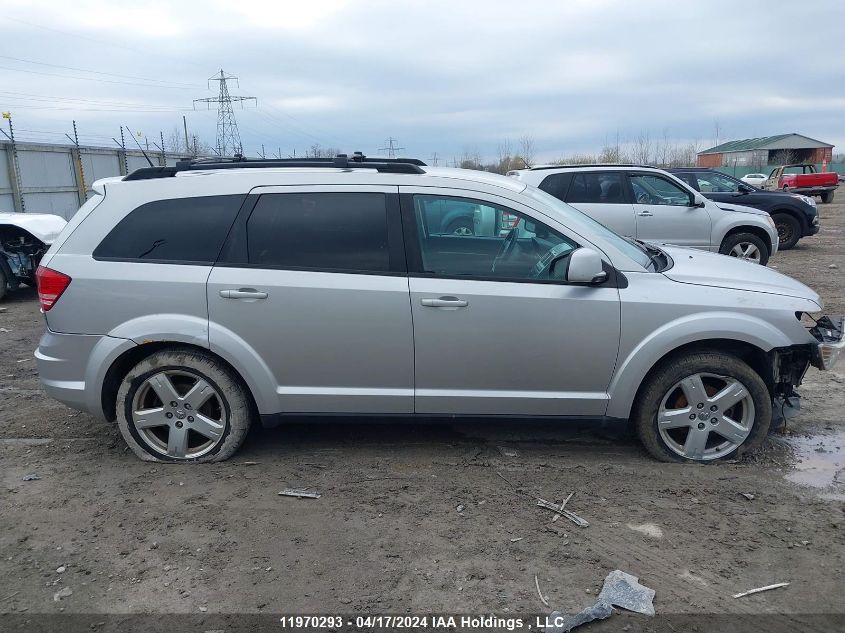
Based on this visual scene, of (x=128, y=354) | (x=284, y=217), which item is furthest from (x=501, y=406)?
(x=128, y=354)

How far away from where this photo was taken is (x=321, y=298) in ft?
13.2

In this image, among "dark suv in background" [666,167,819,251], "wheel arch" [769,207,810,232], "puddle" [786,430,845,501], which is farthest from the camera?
"wheel arch" [769,207,810,232]

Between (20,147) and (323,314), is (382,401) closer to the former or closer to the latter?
(323,314)

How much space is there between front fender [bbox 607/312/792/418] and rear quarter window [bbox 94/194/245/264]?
2579mm

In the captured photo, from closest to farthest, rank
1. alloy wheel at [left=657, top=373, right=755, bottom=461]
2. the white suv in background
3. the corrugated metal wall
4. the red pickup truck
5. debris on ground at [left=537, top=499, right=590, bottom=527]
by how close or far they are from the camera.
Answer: debris on ground at [left=537, top=499, right=590, bottom=527] < alloy wheel at [left=657, top=373, right=755, bottom=461] < the white suv in background < the corrugated metal wall < the red pickup truck

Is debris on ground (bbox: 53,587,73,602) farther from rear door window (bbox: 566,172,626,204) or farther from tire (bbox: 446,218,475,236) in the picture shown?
rear door window (bbox: 566,172,626,204)

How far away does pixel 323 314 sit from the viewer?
158 inches

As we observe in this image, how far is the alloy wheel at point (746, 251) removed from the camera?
34.9 ft

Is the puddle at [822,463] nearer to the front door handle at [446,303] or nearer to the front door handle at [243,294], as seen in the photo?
the front door handle at [446,303]

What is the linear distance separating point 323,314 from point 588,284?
1614 mm

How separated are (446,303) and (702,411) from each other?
1.74 m

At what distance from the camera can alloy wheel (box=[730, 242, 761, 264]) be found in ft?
34.9

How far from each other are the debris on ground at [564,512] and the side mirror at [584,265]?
4.27ft

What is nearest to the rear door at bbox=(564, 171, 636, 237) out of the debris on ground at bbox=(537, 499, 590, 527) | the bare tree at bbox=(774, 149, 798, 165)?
the debris on ground at bbox=(537, 499, 590, 527)
